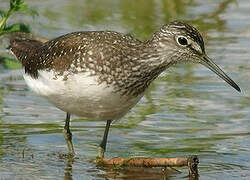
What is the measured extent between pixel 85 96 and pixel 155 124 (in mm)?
2119

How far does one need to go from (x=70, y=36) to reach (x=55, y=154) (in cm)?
140

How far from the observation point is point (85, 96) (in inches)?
366

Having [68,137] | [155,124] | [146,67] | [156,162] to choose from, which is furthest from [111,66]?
[155,124]

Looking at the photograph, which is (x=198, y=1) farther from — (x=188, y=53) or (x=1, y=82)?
(x=188, y=53)

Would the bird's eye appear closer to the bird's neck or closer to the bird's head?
the bird's head

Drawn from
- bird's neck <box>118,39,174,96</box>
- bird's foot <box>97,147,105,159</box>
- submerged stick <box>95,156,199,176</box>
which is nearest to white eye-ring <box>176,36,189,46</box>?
bird's neck <box>118,39,174,96</box>

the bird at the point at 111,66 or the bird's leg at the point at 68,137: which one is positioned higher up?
the bird at the point at 111,66

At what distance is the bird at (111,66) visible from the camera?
926 cm

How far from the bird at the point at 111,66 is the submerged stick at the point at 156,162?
51 centimetres

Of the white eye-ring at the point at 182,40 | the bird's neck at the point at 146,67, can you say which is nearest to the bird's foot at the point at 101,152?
the bird's neck at the point at 146,67

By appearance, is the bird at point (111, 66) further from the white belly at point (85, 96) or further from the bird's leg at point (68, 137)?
the bird's leg at point (68, 137)

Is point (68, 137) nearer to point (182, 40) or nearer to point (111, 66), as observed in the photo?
point (111, 66)

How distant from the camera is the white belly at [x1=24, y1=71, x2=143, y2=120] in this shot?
9.23 metres

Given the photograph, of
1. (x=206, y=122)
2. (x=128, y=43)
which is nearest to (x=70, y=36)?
(x=128, y=43)
